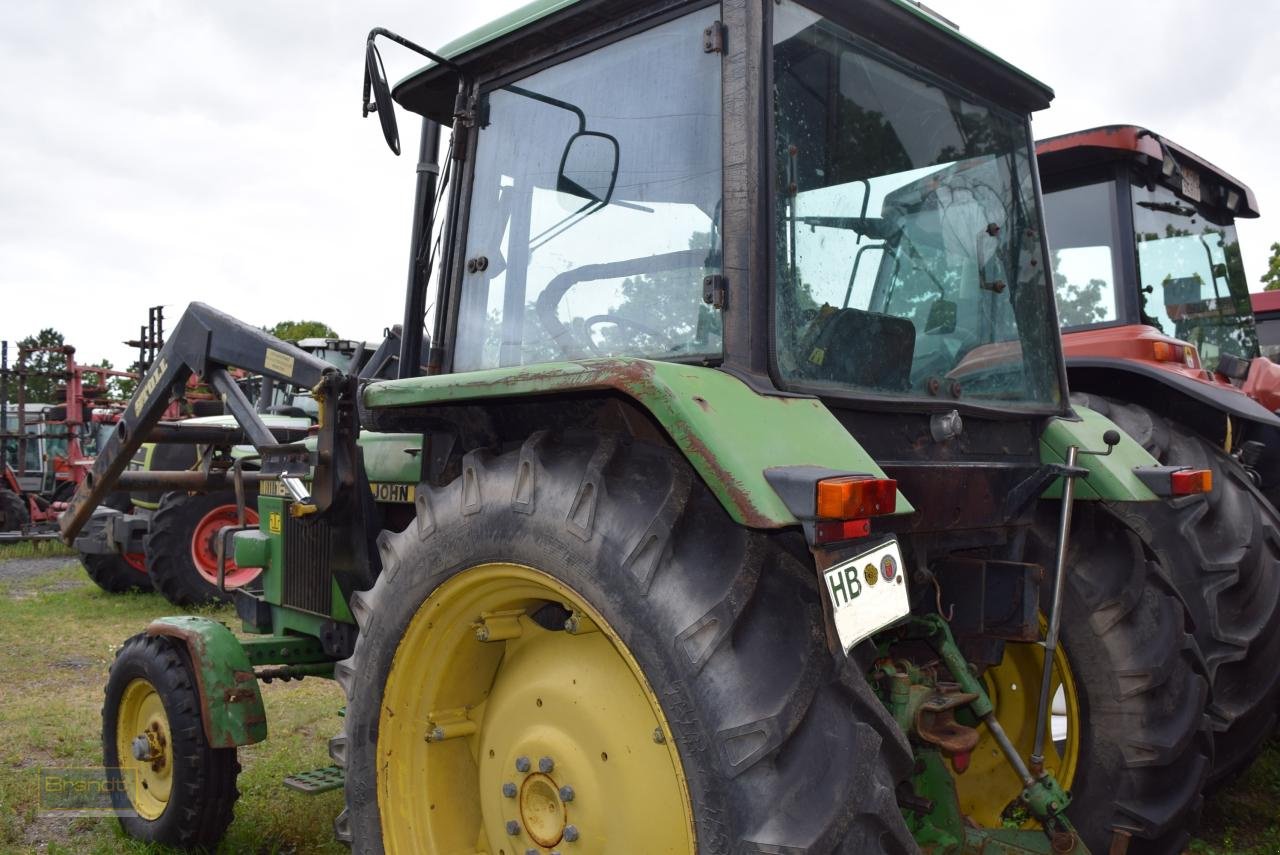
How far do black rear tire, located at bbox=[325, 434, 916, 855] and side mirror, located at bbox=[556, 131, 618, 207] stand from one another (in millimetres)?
644

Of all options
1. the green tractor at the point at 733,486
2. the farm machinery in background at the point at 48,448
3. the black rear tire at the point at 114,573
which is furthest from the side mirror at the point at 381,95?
the farm machinery in background at the point at 48,448

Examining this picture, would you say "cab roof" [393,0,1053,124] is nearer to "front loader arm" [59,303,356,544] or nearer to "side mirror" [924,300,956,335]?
"side mirror" [924,300,956,335]

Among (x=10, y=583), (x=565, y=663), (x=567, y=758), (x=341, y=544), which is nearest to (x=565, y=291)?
(x=565, y=663)

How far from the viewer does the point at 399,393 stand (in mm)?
2395

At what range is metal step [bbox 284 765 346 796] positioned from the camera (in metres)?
3.04

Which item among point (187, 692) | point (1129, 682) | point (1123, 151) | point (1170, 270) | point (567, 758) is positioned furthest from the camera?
point (1170, 270)

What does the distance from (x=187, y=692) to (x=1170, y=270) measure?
4.33m

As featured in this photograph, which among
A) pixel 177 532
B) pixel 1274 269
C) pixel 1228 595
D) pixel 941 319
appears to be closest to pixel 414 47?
pixel 941 319

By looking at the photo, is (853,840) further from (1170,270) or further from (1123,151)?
(1170,270)

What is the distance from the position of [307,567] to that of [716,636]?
2.26 m

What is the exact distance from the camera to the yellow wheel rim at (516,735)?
2.10 meters

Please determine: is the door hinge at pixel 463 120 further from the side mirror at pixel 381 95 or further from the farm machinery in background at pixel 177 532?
the farm machinery in background at pixel 177 532

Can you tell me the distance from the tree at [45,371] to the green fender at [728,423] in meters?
13.5

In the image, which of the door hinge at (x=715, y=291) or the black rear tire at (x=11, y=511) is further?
the black rear tire at (x=11, y=511)
